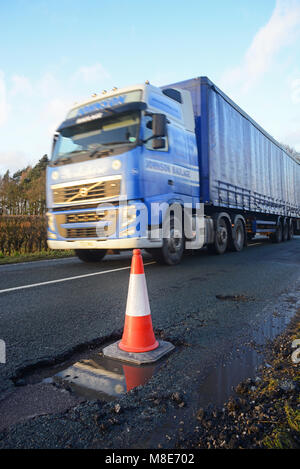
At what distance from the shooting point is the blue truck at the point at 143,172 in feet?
20.1

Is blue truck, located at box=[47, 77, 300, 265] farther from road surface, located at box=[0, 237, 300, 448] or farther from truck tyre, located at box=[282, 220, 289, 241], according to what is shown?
truck tyre, located at box=[282, 220, 289, 241]

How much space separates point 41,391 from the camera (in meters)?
1.91

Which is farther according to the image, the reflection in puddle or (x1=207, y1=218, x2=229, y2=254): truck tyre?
(x1=207, y1=218, x2=229, y2=254): truck tyre

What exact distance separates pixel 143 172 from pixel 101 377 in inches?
179

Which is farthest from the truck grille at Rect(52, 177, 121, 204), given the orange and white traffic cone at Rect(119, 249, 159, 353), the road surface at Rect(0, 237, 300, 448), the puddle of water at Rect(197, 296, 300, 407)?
the puddle of water at Rect(197, 296, 300, 407)

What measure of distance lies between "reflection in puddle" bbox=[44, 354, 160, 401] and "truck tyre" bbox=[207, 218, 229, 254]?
A: 7.49m

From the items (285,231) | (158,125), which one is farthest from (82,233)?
(285,231)

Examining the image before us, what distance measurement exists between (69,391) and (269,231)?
14.5 meters

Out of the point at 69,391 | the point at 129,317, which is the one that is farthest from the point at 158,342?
the point at 69,391

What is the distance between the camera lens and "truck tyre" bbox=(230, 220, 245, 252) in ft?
34.2

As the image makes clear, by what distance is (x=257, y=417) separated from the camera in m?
1.58

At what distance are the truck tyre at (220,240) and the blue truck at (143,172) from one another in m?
0.03

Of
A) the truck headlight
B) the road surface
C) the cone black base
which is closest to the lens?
the road surface
